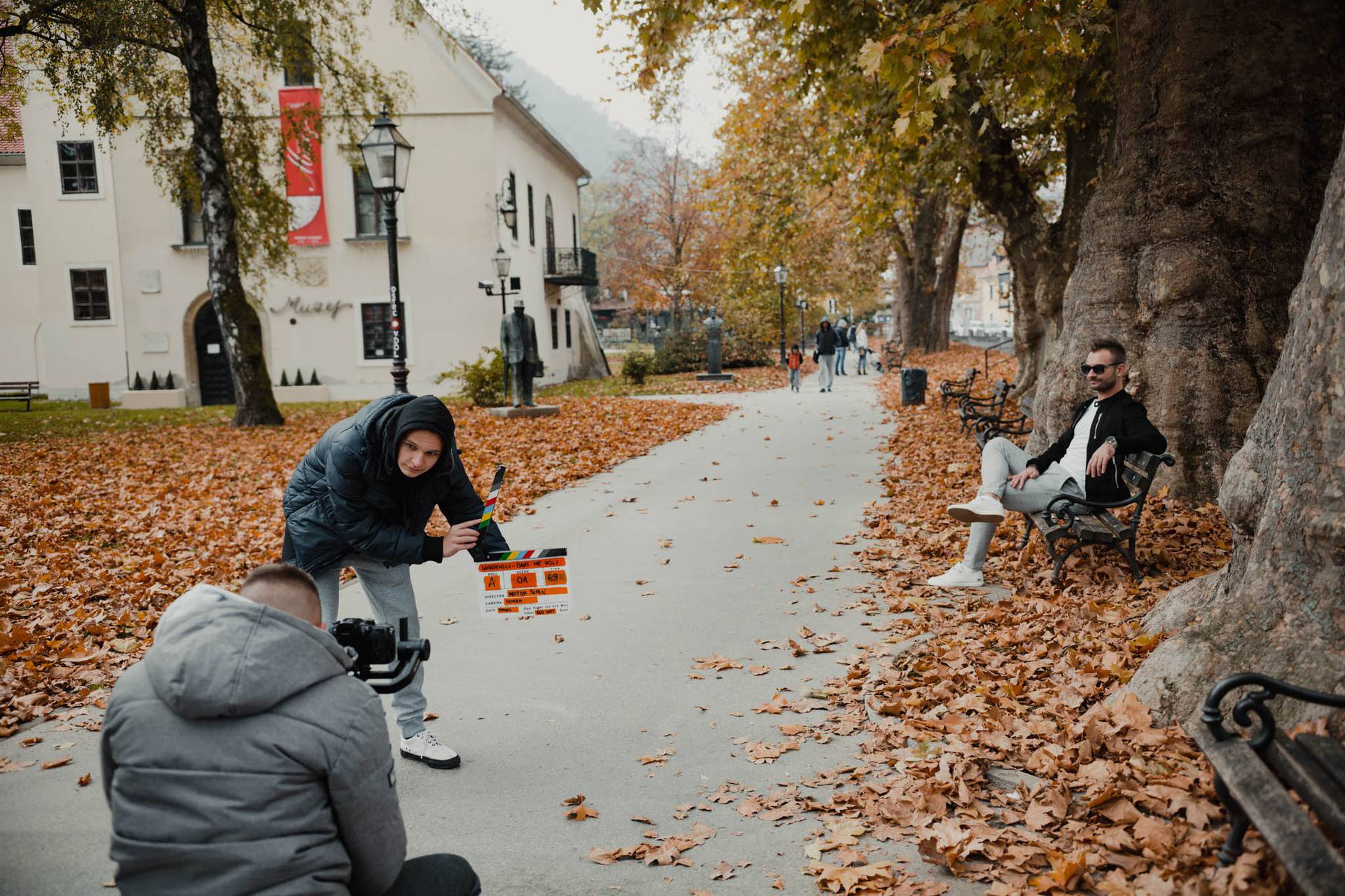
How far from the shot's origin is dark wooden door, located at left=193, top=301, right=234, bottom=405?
28516 mm

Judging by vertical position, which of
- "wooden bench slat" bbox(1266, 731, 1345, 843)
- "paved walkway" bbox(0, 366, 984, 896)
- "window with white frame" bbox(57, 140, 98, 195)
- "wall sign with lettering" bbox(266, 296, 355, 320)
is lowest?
"paved walkway" bbox(0, 366, 984, 896)

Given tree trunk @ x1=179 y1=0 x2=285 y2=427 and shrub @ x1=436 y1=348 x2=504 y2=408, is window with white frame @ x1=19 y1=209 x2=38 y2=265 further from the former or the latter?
shrub @ x1=436 y1=348 x2=504 y2=408

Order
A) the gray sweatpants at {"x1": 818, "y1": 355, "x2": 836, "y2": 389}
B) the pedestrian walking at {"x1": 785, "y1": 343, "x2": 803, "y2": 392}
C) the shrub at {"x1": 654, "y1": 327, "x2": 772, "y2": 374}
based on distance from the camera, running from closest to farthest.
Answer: the gray sweatpants at {"x1": 818, "y1": 355, "x2": 836, "y2": 389}
the pedestrian walking at {"x1": 785, "y1": 343, "x2": 803, "y2": 392}
the shrub at {"x1": 654, "y1": 327, "x2": 772, "y2": 374}

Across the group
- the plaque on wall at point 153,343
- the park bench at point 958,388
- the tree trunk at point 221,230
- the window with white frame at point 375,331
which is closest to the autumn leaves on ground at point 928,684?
the park bench at point 958,388

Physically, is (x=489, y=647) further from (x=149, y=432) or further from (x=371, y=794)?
(x=149, y=432)

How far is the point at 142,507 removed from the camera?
10.7 m

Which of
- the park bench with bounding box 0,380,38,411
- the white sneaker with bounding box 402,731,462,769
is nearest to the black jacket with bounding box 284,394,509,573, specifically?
the white sneaker with bounding box 402,731,462,769

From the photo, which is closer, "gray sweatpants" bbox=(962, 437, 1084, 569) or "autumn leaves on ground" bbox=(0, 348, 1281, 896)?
"autumn leaves on ground" bbox=(0, 348, 1281, 896)

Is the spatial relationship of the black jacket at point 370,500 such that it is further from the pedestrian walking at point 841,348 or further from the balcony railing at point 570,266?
the pedestrian walking at point 841,348

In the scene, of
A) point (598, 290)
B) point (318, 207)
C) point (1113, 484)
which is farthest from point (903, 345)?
point (598, 290)

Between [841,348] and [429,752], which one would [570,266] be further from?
[429,752]

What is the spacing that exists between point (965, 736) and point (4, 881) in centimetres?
375

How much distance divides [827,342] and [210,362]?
709 inches

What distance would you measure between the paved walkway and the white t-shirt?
174 cm
